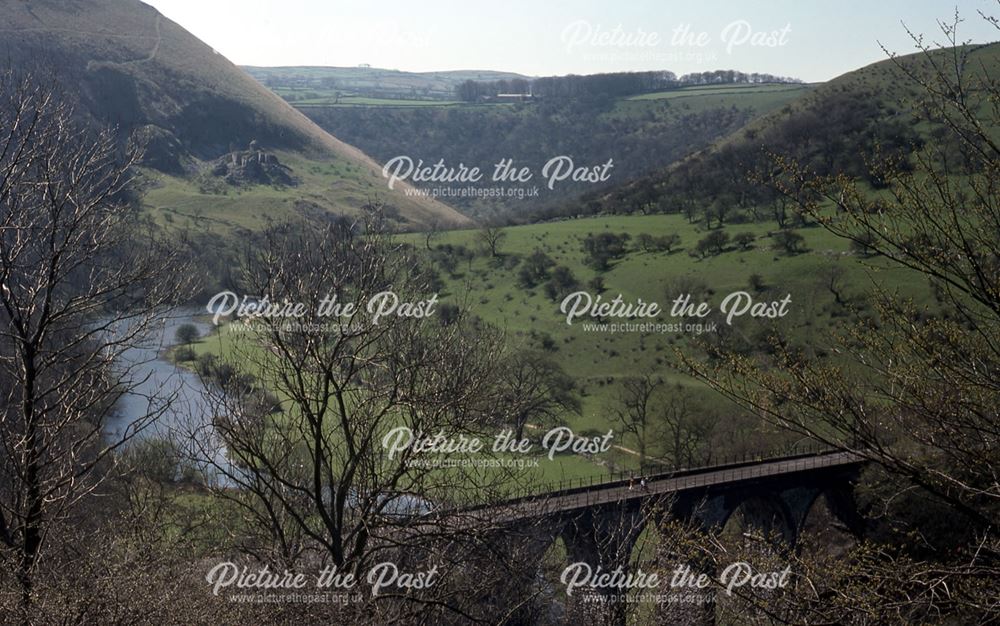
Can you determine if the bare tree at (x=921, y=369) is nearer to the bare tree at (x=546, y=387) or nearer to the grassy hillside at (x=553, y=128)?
the bare tree at (x=546, y=387)

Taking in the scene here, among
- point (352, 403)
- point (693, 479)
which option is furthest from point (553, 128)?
point (352, 403)

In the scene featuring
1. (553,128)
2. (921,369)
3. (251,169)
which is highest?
(553,128)

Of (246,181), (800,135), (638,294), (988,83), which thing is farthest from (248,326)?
(246,181)

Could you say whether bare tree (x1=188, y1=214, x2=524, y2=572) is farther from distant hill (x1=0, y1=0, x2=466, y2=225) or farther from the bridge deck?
distant hill (x1=0, y1=0, x2=466, y2=225)

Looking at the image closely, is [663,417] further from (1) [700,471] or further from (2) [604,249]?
(2) [604,249]

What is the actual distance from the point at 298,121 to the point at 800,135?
97.8m

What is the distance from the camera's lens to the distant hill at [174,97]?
123312 mm

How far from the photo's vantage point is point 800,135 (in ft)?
272

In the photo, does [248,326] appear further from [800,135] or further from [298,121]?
[298,121]

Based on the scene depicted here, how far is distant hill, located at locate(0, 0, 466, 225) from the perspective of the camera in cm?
→ 12331

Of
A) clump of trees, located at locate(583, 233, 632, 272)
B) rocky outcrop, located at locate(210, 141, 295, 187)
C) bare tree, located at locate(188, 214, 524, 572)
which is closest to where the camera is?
bare tree, located at locate(188, 214, 524, 572)

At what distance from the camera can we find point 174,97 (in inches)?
5536

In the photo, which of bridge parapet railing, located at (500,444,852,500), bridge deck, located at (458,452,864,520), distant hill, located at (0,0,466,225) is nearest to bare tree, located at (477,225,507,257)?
bridge parapet railing, located at (500,444,852,500)

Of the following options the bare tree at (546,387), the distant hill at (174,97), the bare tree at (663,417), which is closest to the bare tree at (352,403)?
the bare tree at (546,387)
